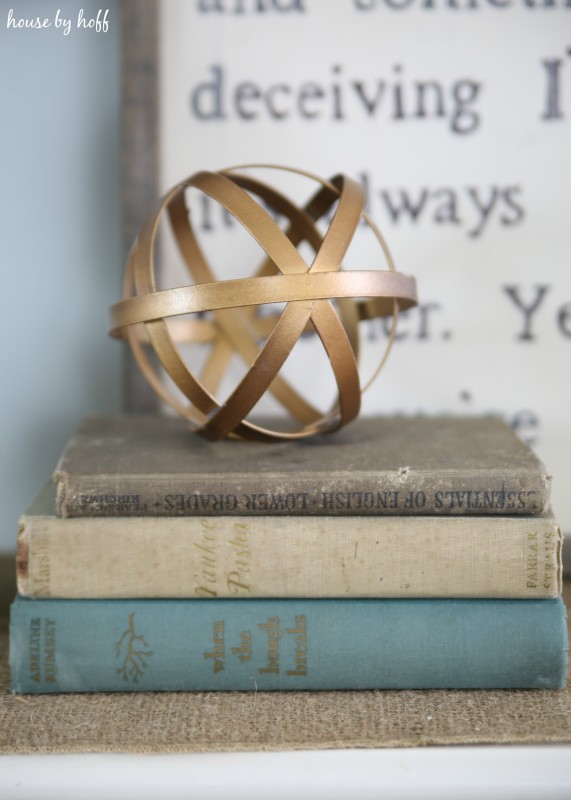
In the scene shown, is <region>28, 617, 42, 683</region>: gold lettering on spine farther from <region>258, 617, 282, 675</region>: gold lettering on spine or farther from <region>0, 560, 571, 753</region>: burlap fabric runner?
<region>258, 617, 282, 675</region>: gold lettering on spine

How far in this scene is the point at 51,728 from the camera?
0.44 m

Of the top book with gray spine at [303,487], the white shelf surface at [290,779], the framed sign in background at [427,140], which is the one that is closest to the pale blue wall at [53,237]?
the framed sign in background at [427,140]

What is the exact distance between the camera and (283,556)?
471 mm

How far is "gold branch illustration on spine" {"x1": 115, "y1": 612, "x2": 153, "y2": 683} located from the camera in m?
0.47

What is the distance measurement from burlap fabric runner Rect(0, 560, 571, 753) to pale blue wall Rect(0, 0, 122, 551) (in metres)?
0.29

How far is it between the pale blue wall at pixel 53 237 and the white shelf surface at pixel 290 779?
1.12ft

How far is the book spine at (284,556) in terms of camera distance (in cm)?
47

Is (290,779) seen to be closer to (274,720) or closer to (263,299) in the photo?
(274,720)

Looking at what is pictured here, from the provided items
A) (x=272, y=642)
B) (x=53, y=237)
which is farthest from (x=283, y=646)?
(x=53, y=237)

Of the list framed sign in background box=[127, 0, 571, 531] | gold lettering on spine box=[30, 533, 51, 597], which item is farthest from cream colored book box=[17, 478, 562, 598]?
framed sign in background box=[127, 0, 571, 531]

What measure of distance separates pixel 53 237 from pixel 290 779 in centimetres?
50

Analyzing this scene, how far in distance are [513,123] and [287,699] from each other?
51 cm

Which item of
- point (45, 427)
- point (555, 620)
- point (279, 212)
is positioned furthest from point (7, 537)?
point (555, 620)

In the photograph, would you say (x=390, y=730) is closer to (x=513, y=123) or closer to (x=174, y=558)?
(x=174, y=558)
